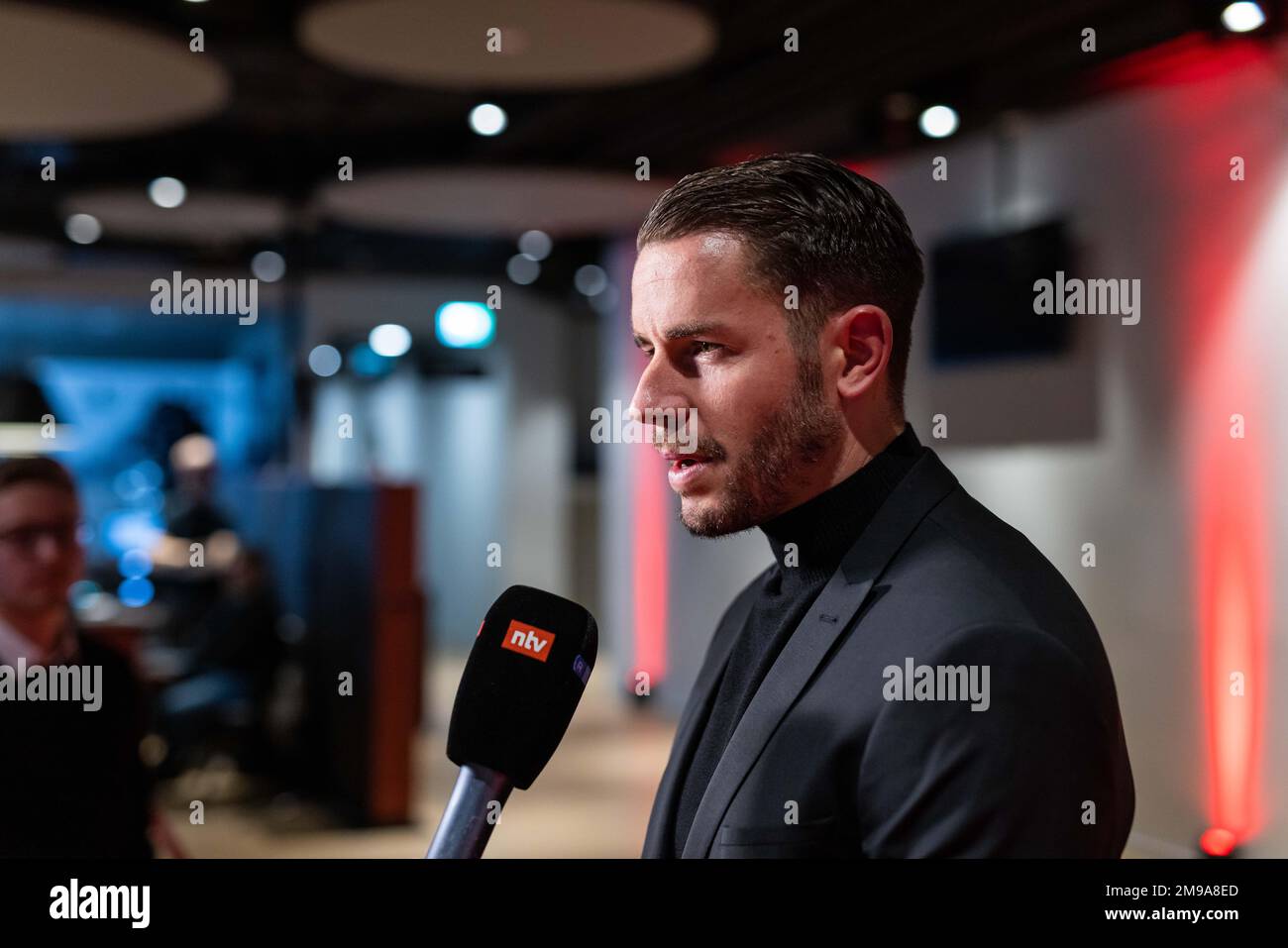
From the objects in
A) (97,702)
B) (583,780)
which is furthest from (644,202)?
(97,702)

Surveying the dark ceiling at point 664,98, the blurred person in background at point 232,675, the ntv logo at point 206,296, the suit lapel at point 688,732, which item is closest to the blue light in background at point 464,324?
the dark ceiling at point 664,98

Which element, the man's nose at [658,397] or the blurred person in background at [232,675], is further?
the blurred person in background at [232,675]

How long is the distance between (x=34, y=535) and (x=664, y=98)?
409 centimetres

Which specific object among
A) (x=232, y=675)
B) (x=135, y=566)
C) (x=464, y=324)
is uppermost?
(x=464, y=324)

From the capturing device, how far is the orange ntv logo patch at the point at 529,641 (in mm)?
1153

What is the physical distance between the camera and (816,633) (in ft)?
3.80

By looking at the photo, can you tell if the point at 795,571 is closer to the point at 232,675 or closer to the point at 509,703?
the point at 509,703

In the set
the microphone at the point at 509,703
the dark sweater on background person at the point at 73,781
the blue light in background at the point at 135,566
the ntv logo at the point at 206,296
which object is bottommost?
the dark sweater on background person at the point at 73,781

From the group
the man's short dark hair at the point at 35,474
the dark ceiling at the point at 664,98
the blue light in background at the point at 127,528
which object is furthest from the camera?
the blue light in background at the point at 127,528

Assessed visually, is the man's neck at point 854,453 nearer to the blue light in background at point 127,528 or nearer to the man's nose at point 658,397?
the man's nose at point 658,397

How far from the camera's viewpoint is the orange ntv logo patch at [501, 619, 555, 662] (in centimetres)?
115

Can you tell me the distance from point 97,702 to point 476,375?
8.50m

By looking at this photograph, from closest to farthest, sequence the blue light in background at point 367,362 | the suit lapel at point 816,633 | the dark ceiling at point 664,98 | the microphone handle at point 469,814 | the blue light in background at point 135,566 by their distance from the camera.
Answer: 1. the microphone handle at point 469,814
2. the suit lapel at point 816,633
3. the dark ceiling at point 664,98
4. the blue light in background at point 135,566
5. the blue light in background at point 367,362

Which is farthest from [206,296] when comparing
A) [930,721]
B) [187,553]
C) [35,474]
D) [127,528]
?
[127,528]
